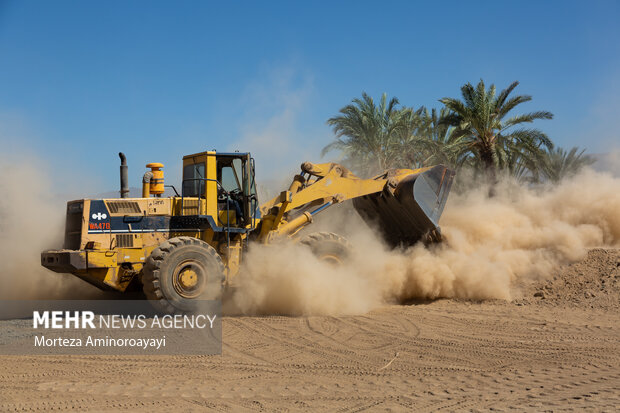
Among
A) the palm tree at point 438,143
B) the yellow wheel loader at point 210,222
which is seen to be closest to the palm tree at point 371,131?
the palm tree at point 438,143

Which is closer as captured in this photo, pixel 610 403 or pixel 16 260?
pixel 610 403

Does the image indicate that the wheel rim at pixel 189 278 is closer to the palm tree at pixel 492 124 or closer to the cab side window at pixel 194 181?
the cab side window at pixel 194 181

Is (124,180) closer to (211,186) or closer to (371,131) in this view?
(211,186)

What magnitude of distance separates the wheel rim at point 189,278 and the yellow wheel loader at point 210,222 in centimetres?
2

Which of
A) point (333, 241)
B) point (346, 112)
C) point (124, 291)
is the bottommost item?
point (124, 291)

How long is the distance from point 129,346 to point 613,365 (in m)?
6.98

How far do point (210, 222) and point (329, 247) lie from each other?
103 inches

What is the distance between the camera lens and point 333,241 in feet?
42.4

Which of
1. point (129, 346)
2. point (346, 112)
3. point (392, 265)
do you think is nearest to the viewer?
point (129, 346)

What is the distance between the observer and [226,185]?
41.9ft

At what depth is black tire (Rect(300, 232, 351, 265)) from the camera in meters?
12.8

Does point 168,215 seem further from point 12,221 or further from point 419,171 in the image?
point 419,171

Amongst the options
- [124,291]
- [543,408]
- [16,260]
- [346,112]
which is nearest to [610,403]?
[543,408]

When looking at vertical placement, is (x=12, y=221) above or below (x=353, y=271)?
above
